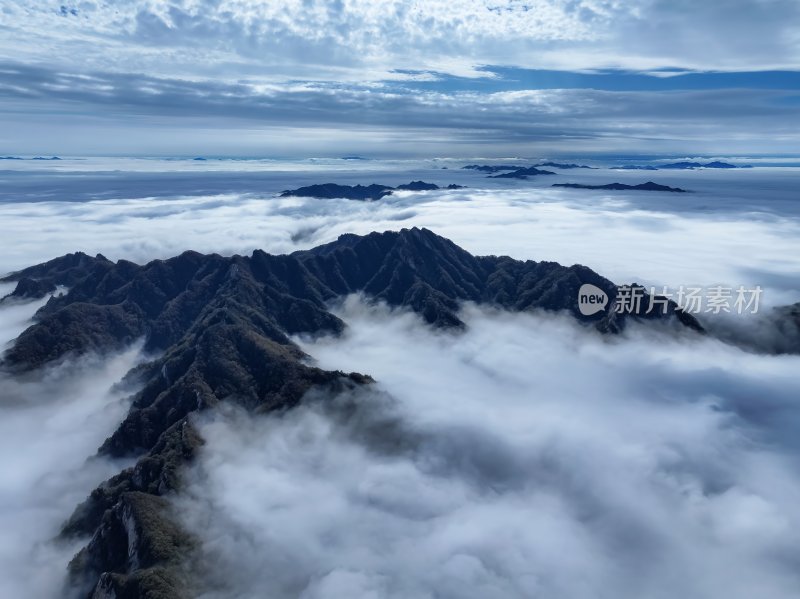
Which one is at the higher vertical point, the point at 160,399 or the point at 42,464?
the point at 160,399

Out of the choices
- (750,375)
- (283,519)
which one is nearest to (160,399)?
(283,519)

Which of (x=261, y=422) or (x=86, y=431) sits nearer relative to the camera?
(x=261, y=422)

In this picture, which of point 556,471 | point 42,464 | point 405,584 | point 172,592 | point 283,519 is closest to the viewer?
point 172,592

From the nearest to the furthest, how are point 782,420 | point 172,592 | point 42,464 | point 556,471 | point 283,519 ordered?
point 172,592 < point 283,519 < point 556,471 < point 42,464 < point 782,420

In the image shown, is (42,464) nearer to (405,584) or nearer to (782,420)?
(405,584)

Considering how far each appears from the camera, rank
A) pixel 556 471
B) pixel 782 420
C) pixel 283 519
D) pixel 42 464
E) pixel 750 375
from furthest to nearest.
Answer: pixel 750 375
pixel 782 420
pixel 42 464
pixel 556 471
pixel 283 519

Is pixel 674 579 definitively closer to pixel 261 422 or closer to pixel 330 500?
pixel 330 500

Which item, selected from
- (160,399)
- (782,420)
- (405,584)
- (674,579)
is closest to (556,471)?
(674,579)

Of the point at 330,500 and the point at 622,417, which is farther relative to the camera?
the point at 622,417

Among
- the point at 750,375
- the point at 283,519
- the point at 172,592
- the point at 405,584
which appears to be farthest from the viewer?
the point at 750,375
